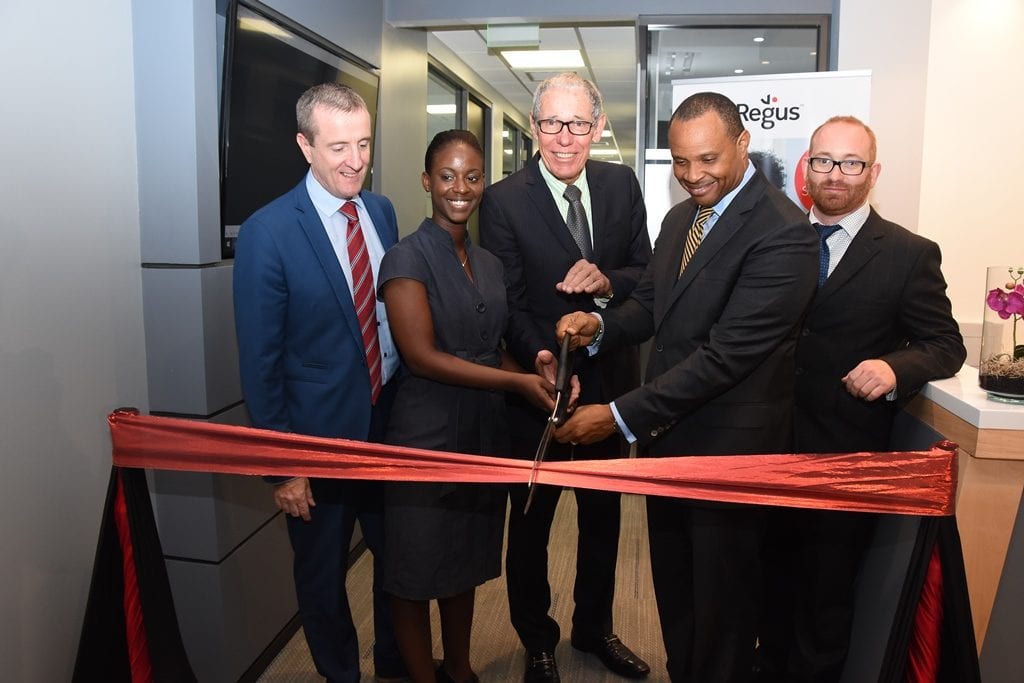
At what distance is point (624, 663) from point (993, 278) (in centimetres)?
166

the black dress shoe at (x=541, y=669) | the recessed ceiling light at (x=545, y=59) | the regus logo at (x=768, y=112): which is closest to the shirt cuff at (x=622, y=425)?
the black dress shoe at (x=541, y=669)

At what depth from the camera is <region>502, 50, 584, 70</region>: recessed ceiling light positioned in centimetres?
712

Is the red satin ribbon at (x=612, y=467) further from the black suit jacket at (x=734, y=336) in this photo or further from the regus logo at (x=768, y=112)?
the regus logo at (x=768, y=112)

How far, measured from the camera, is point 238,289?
83.1 inches

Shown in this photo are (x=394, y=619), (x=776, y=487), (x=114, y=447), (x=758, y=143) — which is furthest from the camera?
(x=758, y=143)

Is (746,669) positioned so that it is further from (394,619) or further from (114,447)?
(114,447)

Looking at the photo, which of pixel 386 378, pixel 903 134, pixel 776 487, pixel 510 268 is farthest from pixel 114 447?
pixel 903 134

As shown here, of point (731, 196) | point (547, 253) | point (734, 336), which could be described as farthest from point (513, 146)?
point (734, 336)

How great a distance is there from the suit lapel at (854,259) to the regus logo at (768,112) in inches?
72.2

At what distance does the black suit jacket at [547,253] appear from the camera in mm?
2582

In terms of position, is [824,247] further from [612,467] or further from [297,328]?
[297,328]

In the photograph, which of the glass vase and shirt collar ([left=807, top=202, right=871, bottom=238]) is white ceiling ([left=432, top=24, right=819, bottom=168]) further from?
the glass vase

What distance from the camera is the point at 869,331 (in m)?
2.29

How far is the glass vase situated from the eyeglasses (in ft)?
3.81
